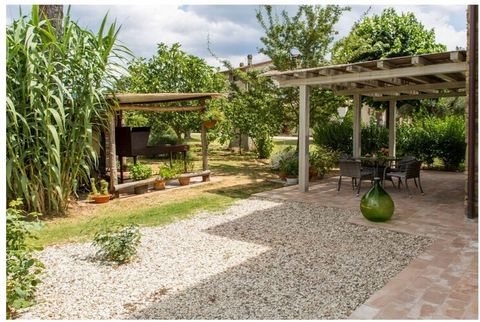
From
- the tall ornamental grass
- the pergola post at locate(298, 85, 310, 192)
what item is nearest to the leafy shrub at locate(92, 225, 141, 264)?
the tall ornamental grass

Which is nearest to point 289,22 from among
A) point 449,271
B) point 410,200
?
point 410,200

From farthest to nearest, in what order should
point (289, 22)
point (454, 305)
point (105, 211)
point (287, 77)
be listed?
point (289, 22) < point (287, 77) < point (105, 211) < point (454, 305)

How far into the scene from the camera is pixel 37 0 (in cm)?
609

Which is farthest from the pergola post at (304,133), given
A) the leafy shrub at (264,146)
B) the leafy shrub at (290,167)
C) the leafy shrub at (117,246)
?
the leafy shrub at (264,146)

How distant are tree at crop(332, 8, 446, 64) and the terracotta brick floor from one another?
647 cm

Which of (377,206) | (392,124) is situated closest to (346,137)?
(392,124)

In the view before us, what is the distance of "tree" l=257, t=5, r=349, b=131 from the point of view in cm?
1166

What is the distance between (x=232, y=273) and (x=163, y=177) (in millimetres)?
5451

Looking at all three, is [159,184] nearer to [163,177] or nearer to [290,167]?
[163,177]

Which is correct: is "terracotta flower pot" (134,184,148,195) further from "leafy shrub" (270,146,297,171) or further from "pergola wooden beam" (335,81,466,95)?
"pergola wooden beam" (335,81,466,95)

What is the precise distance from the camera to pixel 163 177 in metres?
9.14
